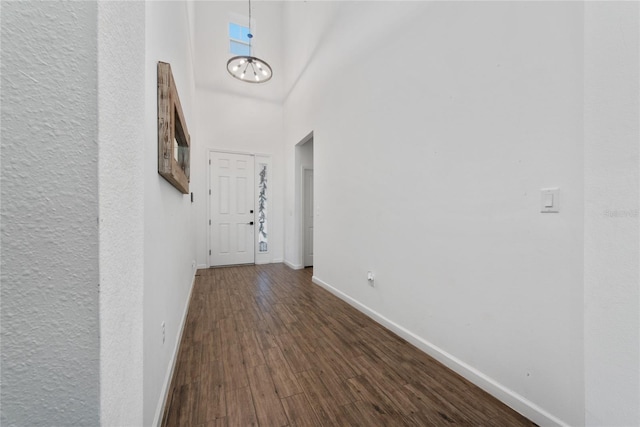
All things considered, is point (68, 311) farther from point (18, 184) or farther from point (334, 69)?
point (334, 69)

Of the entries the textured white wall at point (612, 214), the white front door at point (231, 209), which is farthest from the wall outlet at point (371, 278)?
the white front door at point (231, 209)

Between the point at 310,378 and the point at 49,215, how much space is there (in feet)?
5.56

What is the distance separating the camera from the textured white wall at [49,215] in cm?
33

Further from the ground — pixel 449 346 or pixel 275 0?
pixel 275 0

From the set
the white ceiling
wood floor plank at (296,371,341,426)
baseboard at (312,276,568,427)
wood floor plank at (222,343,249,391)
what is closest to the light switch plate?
baseboard at (312,276,568,427)

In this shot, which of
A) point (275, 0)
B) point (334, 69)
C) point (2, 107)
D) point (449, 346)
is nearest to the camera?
point (2, 107)

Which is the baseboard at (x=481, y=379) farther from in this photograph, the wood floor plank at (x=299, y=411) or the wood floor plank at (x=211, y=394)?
the wood floor plank at (x=211, y=394)

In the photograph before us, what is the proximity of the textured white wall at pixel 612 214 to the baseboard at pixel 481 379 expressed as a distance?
0.25m

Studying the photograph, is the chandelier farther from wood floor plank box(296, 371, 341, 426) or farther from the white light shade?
wood floor plank box(296, 371, 341, 426)

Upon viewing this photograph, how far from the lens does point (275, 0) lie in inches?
199

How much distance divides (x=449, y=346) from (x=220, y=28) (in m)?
5.91

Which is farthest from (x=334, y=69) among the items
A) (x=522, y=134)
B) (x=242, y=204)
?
(x=242, y=204)

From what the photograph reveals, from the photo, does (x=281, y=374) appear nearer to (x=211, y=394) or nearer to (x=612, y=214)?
(x=211, y=394)

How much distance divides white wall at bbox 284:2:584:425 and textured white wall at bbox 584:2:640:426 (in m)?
0.09
